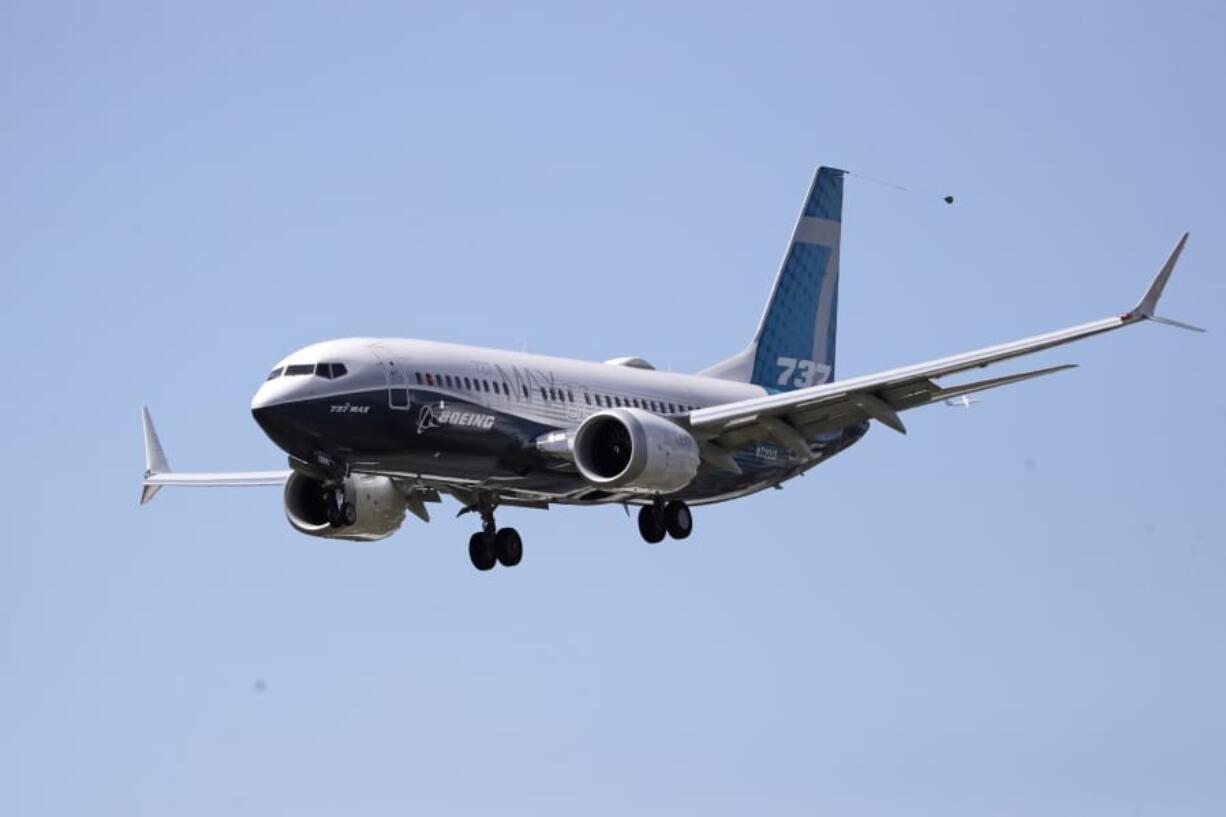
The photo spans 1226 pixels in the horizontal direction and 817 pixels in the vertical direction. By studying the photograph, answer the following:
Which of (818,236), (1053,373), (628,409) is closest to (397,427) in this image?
(628,409)

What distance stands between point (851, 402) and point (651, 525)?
6261 mm

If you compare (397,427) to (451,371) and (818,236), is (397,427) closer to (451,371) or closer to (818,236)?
(451,371)

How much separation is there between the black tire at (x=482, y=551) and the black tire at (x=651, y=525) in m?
3.66

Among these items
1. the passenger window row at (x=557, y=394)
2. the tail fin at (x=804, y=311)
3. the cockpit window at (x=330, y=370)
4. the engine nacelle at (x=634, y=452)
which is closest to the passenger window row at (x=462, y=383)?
the passenger window row at (x=557, y=394)

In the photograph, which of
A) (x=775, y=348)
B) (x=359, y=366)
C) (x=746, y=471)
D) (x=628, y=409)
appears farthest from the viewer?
(x=775, y=348)

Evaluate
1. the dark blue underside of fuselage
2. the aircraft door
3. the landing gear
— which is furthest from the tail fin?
the aircraft door

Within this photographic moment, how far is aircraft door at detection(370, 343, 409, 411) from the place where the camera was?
4984cm

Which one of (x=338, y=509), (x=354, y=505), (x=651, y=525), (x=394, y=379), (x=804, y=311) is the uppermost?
(x=804, y=311)

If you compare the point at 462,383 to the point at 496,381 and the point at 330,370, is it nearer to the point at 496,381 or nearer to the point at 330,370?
the point at 496,381

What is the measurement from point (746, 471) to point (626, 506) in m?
3.49

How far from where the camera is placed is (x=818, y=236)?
68.4 meters

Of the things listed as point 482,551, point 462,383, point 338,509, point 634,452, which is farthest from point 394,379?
point 482,551

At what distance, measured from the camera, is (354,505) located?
182 feet

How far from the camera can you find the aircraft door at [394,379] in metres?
49.8
